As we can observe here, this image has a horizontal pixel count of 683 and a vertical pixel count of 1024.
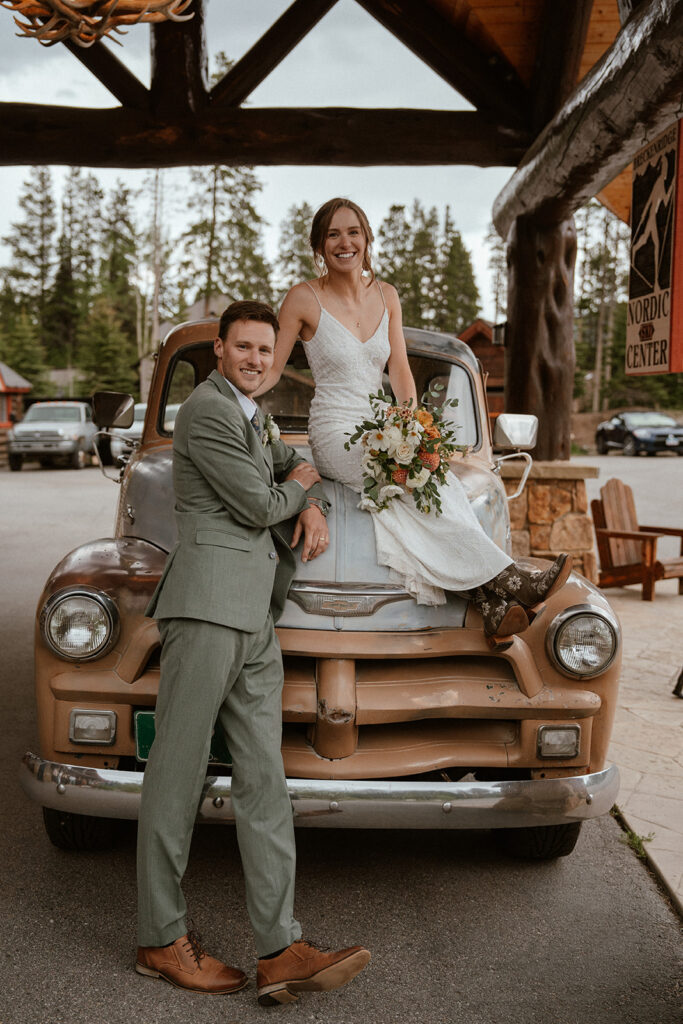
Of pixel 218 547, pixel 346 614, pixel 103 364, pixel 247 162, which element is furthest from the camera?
pixel 103 364

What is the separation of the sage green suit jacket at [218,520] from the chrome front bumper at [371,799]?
538 mm

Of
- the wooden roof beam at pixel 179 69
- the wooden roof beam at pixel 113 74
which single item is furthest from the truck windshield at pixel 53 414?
the wooden roof beam at pixel 179 69

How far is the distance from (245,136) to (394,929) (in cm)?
718

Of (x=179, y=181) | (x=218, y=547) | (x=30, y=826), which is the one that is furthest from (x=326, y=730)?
(x=179, y=181)

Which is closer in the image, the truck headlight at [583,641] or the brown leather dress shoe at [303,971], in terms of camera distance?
the brown leather dress shoe at [303,971]

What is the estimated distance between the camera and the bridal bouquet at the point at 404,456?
11.1 ft

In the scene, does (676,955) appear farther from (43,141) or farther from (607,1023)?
(43,141)

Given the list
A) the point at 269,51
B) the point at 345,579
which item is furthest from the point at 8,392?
the point at 345,579

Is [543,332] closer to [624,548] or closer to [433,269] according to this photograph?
[624,548]

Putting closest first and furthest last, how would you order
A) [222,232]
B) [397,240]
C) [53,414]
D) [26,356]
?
[53,414], [222,232], [26,356], [397,240]

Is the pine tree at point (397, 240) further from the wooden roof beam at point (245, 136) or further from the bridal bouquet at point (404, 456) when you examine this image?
the bridal bouquet at point (404, 456)

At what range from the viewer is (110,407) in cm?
450

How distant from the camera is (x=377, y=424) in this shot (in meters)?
3.48

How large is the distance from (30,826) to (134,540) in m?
1.21
